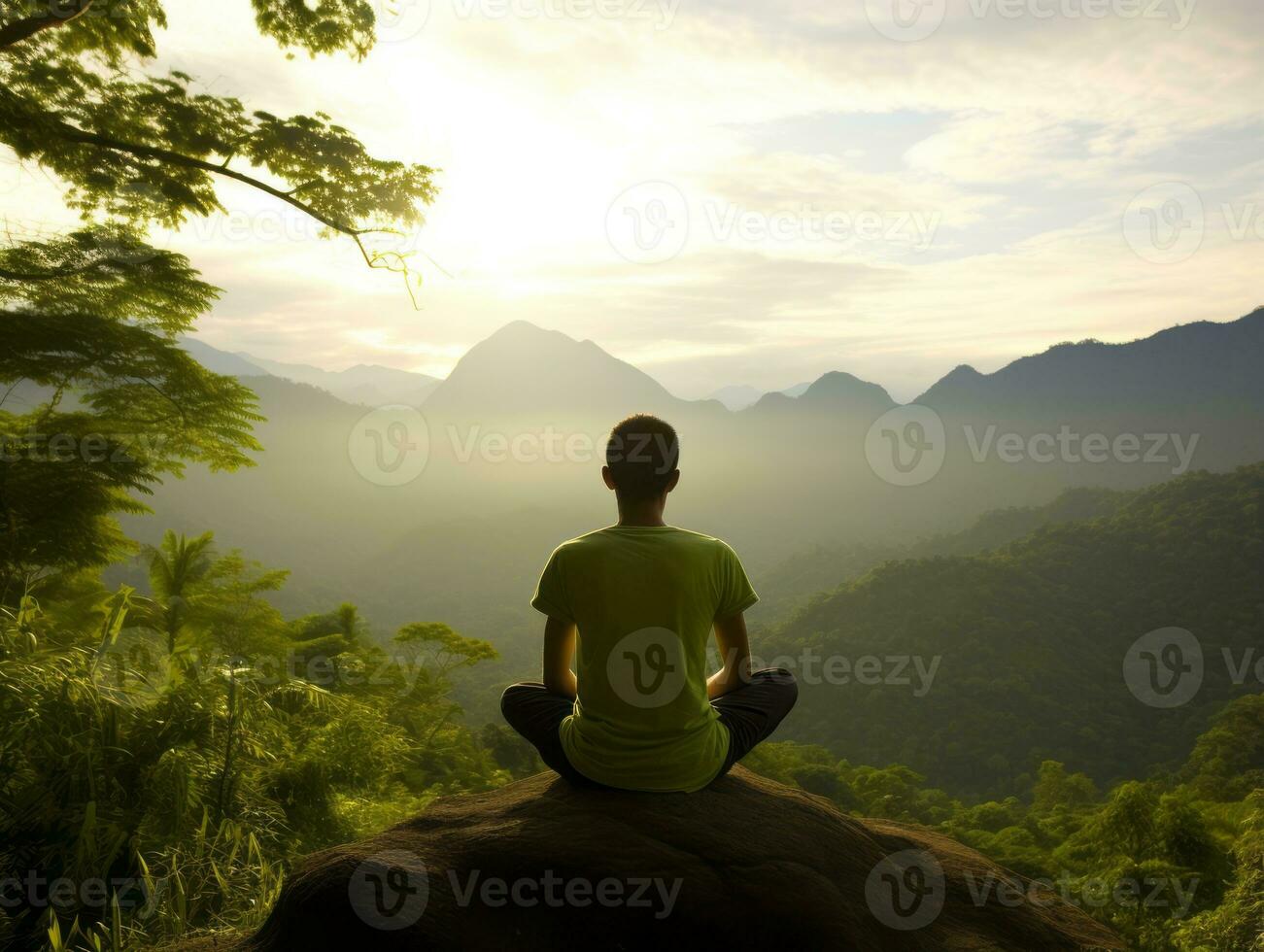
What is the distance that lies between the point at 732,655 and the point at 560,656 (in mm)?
892

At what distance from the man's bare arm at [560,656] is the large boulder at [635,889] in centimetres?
52

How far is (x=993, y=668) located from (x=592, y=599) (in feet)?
231

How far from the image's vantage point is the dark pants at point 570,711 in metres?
3.64

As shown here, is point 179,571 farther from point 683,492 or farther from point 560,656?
point 683,492

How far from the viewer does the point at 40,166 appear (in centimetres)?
834

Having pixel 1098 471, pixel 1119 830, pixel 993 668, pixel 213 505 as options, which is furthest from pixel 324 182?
pixel 1098 471

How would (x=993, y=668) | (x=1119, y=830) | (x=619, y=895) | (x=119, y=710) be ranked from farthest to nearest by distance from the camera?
(x=993, y=668), (x=1119, y=830), (x=119, y=710), (x=619, y=895)

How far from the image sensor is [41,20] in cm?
715

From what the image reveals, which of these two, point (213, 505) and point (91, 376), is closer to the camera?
point (91, 376)

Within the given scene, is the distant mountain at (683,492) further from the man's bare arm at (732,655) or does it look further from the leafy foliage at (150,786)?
the man's bare arm at (732,655)

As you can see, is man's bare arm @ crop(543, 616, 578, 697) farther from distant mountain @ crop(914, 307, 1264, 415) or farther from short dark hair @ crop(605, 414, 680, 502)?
distant mountain @ crop(914, 307, 1264, 415)

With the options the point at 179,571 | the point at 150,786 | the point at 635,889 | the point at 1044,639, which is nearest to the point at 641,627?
the point at 635,889

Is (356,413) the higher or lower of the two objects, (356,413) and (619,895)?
the higher

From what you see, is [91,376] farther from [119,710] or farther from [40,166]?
[119,710]
